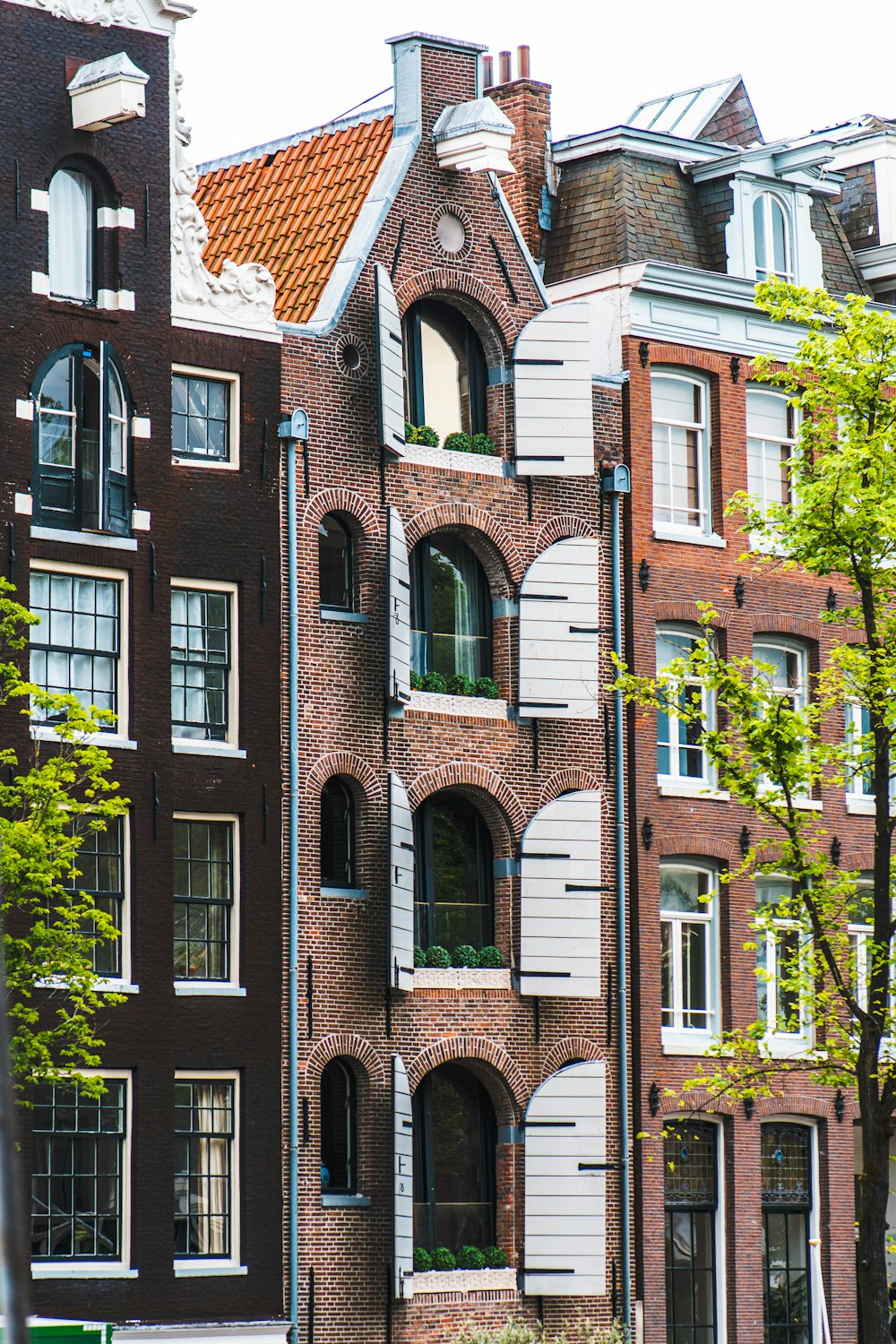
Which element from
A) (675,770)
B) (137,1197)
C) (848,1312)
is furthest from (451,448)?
(848,1312)

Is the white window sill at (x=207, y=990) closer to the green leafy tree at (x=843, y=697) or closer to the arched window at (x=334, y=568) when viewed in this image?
the arched window at (x=334, y=568)

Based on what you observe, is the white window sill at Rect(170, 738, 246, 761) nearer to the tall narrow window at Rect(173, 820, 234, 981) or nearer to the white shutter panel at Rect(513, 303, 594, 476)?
the tall narrow window at Rect(173, 820, 234, 981)

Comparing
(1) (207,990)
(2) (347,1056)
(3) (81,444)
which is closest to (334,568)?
(3) (81,444)

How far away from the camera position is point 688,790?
3706 centimetres

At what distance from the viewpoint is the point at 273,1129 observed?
31.4 metres

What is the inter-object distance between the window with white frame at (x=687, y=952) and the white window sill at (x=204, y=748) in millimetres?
8091

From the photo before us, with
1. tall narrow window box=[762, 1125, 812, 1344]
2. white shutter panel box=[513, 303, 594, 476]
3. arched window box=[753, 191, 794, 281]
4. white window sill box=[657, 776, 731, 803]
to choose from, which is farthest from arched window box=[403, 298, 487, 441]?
tall narrow window box=[762, 1125, 812, 1344]

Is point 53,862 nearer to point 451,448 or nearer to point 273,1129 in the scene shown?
point 273,1129

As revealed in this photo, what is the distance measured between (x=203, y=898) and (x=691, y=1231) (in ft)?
32.6

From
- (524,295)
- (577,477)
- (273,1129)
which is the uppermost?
(524,295)

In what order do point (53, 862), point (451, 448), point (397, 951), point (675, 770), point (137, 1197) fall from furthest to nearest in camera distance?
point (675, 770) → point (451, 448) → point (397, 951) → point (137, 1197) → point (53, 862)

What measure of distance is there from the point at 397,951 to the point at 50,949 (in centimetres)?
753

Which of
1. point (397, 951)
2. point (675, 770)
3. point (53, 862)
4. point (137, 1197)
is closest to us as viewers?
point (53, 862)

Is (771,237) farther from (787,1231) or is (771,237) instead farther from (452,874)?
(787,1231)
